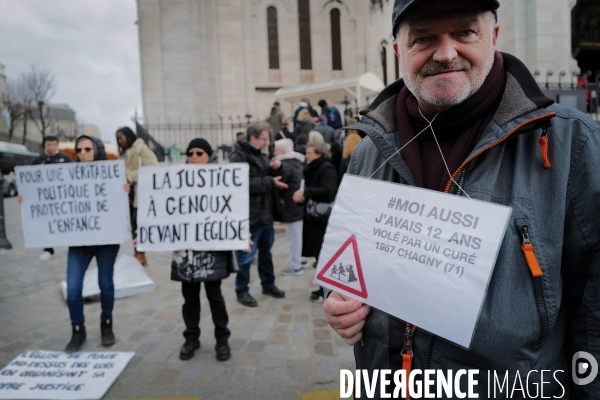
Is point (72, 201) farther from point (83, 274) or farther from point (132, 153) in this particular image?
point (132, 153)

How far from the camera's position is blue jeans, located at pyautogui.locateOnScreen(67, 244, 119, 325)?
418 cm

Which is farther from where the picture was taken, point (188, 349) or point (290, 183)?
point (290, 183)

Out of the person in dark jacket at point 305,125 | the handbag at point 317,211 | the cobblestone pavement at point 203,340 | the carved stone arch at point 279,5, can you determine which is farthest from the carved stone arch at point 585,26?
the cobblestone pavement at point 203,340

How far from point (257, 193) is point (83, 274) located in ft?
7.19

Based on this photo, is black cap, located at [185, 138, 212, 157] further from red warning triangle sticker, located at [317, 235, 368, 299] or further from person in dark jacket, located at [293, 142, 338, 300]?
red warning triangle sticker, located at [317, 235, 368, 299]

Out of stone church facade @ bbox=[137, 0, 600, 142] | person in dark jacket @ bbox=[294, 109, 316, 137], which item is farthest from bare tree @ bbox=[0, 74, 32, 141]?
person in dark jacket @ bbox=[294, 109, 316, 137]

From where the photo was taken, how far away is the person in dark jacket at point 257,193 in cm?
523

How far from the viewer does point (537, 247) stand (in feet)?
Result: 4.17

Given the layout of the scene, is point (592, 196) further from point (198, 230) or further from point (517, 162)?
point (198, 230)

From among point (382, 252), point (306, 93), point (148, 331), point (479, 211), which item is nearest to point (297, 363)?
point (148, 331)

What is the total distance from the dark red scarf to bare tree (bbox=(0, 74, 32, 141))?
4814cm

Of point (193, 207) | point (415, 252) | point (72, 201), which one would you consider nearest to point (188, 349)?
point (193, 207)

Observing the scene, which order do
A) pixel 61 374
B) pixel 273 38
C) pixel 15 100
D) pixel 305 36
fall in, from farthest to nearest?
pixel 15 100
pixel 305 36
pixel 273 38
pixel 61 374

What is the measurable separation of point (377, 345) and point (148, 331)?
3.80 m
